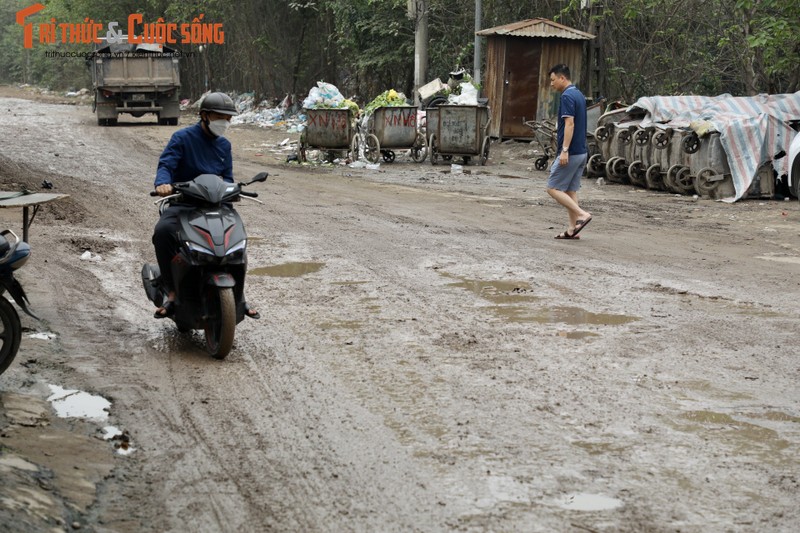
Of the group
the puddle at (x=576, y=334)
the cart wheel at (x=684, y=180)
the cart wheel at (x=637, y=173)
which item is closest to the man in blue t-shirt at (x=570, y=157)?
the puddle at (x=576, y=334)

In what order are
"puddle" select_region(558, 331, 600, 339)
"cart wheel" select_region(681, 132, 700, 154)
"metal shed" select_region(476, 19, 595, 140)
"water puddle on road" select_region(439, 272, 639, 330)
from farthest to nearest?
"metal shed" select_region(476, 19, 595, 140)
"cart wheel" select_region(681, 132, 700, 154)
"water puddle on road" select_region(439, 272, 639, 330)
"puddle" select_region(558, 331, 600, 339)

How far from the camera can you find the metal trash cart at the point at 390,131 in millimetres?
20828

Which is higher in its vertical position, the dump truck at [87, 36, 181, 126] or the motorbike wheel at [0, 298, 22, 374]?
the dump truck at [87, 36, 181, 126]

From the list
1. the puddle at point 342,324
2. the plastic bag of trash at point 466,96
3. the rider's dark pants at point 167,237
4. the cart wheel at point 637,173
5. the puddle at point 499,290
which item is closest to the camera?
the rider's dark pants at point 167,237

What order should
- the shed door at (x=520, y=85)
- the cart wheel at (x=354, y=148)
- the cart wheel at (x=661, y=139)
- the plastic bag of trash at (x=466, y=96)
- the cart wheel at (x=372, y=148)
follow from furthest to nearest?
the shed door at (x=520, y=85)
the plastic bag of trash at (x=466, y=96)
the cart wheel at (x=354, y=148)
the cart wheel at (x=372, y=148)
the cart wheel at (x=661, y=139)

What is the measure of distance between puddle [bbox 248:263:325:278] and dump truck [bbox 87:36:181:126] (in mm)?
22153

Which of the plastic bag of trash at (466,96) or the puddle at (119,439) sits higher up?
the plastic bag of trash at (466,96)

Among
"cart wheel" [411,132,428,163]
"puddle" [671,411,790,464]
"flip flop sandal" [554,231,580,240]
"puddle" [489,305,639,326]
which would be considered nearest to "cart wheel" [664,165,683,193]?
"flip flop sandal" [554,231,580,240]

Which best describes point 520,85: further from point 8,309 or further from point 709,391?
point 8,309

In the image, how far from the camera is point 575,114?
11305mm

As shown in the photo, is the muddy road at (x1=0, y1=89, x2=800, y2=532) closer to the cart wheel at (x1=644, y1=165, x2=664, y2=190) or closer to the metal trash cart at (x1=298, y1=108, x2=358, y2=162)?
the cart wheel at (x1=644, y1=165, x2=664, y2=190)

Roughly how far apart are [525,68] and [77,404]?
20851 mm

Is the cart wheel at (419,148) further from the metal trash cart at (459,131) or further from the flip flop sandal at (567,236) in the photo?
the flip flop sandal at (567,236)

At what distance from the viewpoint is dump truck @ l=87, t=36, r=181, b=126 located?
30.2m
